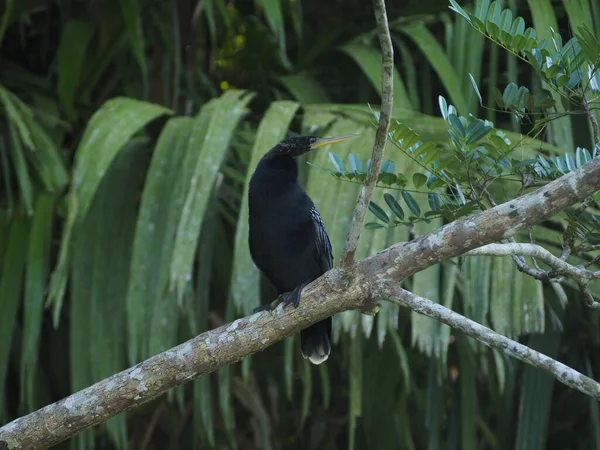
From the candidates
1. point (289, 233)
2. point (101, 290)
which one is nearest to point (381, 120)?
point (289, 233)

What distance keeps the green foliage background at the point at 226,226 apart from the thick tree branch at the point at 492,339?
83 cm

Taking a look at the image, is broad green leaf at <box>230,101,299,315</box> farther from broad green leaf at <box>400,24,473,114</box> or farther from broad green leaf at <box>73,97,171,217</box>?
broad green leaf at <box>400,24,473,114</box>

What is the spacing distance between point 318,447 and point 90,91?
213 centimetres

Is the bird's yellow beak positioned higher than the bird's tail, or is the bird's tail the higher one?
the bird's yellow beak

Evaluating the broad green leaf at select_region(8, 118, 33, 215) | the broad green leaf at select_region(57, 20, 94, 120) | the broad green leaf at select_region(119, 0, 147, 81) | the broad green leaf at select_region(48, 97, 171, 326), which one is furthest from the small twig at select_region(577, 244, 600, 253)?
the broad green leaf at select_region(57, 20, 94, 120)

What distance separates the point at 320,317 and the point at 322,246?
38.3 inches

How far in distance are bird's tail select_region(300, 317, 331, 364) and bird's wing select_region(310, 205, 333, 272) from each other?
205 mm

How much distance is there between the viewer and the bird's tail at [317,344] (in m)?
3.36

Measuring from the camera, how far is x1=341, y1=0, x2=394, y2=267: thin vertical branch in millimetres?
1978

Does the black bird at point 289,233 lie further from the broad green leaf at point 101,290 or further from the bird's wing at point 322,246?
the broad green leaf at point 101,290

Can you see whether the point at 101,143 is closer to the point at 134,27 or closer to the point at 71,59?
the point at 134,27

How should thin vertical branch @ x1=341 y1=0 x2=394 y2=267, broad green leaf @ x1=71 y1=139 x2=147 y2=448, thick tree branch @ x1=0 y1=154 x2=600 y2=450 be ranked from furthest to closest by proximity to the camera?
broad green leaf @ x1=71 y1=139 x2=147 y2=448 → thick tree branch @ x1=0 y1=154 x2=600 y2=450 → thin vertical branch @ x1=341 y1=0 x2=394 y2=267

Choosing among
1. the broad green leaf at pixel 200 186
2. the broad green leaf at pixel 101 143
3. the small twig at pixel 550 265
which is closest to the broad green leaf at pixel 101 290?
the broad green leaf at pixel 101 143

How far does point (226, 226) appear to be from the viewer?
4129mm
